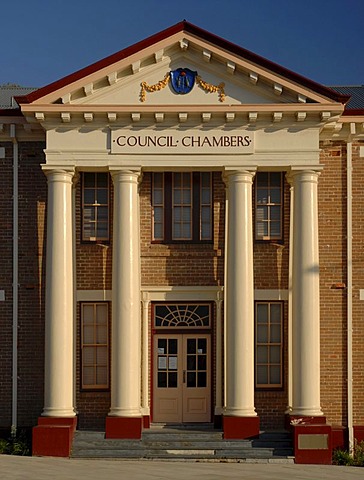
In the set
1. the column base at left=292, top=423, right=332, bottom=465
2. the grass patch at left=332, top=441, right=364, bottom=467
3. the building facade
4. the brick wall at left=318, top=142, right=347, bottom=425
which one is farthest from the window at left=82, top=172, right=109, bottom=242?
the grass patch at left=332, top=441, right=364, bottom=467

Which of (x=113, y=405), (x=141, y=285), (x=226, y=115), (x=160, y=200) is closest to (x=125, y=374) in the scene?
(x=113, y=405)

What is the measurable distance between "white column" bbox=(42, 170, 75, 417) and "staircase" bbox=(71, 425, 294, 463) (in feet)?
2.86

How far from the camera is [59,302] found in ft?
67.2

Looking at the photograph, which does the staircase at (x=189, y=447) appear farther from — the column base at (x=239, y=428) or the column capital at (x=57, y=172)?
the column capital at (x=57, y=172)

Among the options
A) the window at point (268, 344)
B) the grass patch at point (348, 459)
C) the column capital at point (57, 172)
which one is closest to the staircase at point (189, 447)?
the grass patch at point (348, 459)

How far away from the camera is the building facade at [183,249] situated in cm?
2045

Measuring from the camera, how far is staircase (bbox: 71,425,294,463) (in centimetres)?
2000

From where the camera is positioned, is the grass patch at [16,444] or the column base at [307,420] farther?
the grass patch at [16,444]

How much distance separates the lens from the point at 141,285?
2183 centimetres

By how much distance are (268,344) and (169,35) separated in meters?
7.21

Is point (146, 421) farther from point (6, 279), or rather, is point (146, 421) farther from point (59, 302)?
point (6, 279)

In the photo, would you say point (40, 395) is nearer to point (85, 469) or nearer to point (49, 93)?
point (85, 469)

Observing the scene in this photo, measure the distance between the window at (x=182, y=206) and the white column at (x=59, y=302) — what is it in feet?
7.48

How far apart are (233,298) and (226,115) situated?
3.92 metres
